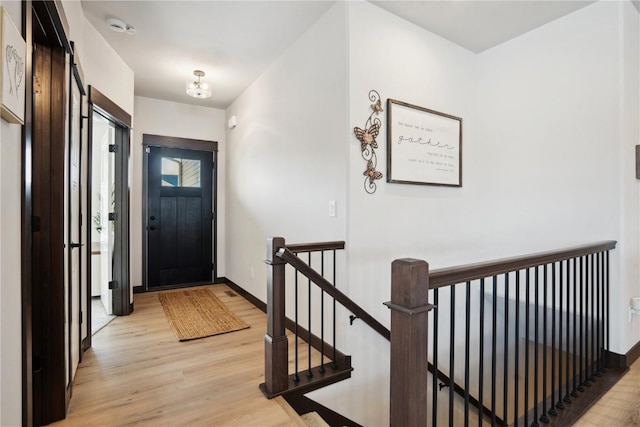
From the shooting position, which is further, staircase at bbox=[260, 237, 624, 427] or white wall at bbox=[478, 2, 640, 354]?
white wall at bbox=[478, 2, 640, 354]

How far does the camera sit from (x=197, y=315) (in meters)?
3.55

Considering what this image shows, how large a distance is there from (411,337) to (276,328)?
3.85ft

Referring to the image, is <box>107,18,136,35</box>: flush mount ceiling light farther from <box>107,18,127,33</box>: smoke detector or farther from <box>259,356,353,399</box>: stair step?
<box>259,356,353,399</box>: stair step

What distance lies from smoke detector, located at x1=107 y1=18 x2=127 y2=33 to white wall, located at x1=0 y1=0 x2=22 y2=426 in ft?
6.16

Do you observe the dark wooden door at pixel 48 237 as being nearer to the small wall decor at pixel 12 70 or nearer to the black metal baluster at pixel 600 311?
the small wall decor at pixel 12 70

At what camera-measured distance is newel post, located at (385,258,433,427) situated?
1054 millimetres

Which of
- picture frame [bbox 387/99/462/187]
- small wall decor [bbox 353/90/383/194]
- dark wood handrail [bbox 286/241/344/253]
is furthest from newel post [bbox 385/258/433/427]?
picture frame [bbox 387/99/462/187]

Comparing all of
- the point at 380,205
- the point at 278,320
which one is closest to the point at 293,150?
the point at 380,205

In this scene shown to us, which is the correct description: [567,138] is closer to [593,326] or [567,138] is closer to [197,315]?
[593,326]

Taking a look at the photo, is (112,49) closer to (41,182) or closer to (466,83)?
(41,182)

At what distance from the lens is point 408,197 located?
8.97ft

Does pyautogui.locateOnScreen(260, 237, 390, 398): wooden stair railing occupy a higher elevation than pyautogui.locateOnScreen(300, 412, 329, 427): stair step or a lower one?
higher

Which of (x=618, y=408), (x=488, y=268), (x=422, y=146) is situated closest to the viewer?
(x=488, y=268)

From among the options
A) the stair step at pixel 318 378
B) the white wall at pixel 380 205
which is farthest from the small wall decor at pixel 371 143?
the stair step at pixel 318 378
